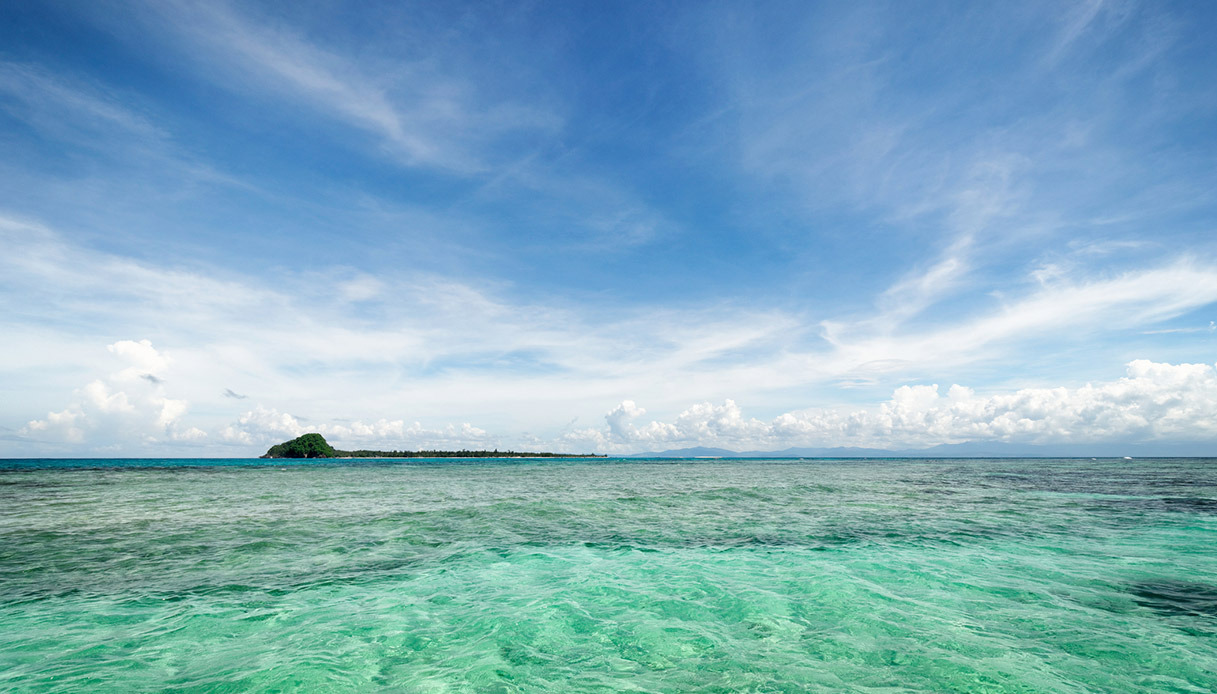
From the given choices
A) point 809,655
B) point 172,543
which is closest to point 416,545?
point 172,543

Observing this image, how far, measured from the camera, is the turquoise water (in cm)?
670

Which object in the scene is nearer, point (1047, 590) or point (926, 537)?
point (1047, 590)

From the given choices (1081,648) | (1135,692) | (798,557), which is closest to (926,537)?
(798,557)

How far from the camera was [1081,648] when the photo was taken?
7438 millimetres

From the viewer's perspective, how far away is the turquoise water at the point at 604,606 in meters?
6.70

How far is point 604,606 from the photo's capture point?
9.64 metres

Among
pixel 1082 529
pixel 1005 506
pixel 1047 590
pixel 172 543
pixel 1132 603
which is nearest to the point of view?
pixel 1132 603

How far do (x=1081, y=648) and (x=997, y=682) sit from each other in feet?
7.48

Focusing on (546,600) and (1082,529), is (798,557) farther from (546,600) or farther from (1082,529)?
(1082,529)

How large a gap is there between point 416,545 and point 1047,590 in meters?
15.2

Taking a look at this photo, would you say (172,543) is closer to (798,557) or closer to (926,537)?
(798,557)

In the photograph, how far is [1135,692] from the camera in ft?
20.3

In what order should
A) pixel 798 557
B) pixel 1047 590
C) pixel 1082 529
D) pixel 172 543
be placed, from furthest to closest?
pixel 1082 529
pixel 172 543
pixel 798 557
pixel 1047 590

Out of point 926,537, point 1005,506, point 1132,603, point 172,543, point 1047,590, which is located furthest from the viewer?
point 1005,506
